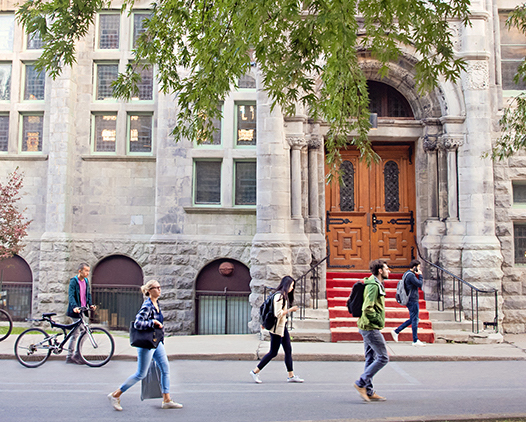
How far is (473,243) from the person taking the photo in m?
11.9

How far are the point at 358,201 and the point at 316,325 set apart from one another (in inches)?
148

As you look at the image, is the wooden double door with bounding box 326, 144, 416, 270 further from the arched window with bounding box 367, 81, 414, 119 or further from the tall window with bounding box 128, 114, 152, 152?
the tall window with bounding box 128, 114, 152, 152

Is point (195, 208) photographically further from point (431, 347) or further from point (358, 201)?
point (431, 347)

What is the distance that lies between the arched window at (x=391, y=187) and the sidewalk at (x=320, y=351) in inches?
162

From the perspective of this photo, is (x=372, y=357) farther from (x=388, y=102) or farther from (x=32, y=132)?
(x=32, y=132)

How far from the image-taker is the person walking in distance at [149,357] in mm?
6418

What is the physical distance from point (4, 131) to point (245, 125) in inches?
295

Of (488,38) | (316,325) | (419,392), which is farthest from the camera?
(488,38)

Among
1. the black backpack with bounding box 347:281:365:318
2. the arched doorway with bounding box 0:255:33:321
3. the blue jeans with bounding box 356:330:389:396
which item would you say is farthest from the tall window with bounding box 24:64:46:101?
the blue jeans with bounding box 356:330:389:396

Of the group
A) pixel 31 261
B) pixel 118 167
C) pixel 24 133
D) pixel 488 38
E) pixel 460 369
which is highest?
pixel 488 38

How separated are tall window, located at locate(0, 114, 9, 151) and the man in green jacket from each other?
13.0 meters

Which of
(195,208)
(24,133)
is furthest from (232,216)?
(24,133)

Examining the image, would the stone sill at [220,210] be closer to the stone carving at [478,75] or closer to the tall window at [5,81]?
the stone carving at [478,75]

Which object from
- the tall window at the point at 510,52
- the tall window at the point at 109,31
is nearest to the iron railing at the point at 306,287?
the tall window at the point at 510,52
